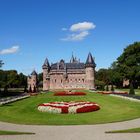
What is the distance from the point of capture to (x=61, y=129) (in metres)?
18.2

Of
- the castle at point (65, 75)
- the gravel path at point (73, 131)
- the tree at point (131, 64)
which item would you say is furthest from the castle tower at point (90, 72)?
the gravel path at point (73, 131)

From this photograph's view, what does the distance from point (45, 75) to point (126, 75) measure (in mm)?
36744

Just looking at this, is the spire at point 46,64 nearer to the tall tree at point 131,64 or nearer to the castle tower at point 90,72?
the castle tower at point 90,72

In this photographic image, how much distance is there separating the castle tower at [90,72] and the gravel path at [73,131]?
89157mm

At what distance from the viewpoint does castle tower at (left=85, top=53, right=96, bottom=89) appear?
362 feet

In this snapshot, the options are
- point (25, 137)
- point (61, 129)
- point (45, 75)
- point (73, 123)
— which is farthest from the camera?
point (45, 75)

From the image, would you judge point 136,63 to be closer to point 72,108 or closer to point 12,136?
point 72,108

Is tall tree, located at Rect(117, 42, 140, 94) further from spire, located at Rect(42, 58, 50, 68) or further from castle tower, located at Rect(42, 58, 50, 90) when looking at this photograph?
spire, located at Rect(42, 58, 50, 68)

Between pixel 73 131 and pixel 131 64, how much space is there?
76.2 metres

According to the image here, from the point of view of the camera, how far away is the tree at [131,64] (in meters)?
88.8

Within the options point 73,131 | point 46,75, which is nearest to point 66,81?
point 46,75

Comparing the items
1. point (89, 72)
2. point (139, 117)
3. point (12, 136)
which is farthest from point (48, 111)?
point (89, 72)

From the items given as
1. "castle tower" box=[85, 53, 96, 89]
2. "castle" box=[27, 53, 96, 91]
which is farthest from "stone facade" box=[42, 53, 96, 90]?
"castle tower" box=[85, 53, 96, 89]

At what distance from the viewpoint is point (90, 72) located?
110688mm
